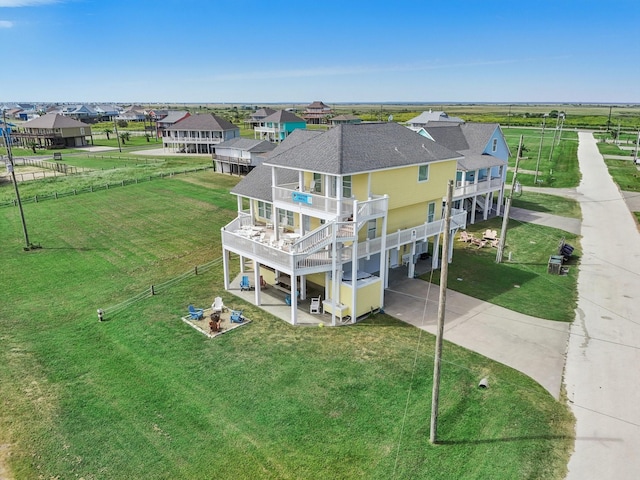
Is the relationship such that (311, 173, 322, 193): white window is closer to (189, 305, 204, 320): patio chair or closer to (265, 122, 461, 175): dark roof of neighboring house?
(265, 122, 461, 175): dark roof of neighboring house

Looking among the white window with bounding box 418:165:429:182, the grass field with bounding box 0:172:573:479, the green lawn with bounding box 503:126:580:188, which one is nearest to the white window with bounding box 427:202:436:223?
the white window with bounding box 418:165:429:182

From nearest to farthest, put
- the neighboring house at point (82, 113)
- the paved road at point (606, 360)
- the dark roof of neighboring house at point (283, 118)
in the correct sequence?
the paved road at point (606, 360) < the dark roof of neighboring house at point (283, 118) < the neighboring house at point (82, 113)

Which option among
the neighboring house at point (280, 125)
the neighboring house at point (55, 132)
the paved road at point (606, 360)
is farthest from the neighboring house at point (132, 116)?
the paved road at point (606, 360)

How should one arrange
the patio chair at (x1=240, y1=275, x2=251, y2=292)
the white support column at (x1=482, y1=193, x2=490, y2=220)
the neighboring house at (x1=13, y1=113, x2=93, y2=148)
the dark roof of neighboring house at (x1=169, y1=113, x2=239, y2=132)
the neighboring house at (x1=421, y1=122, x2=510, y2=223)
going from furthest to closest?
1. the neighboring house at (x1=13, y1=113, x2=93, y2=148)
2. the dark roof of neighboring house at (x1=169, y1=113, x2=239, y2=132)
3. the white support column at (x1=482, y1=193, x2=490, y2=220)
4. the neighboring house at (x1=421, y1=122, x2=510, y2=223)
5. the patio chair at (x1=240, y1=275, x2=251, y2=292)

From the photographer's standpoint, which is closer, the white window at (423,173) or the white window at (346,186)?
the white window at (346,186)

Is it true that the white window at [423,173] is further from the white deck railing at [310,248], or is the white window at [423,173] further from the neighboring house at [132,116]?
the neighboring house at [132,116]

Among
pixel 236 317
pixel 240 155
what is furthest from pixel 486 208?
pixel 240 155

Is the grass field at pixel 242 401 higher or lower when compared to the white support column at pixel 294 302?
lower

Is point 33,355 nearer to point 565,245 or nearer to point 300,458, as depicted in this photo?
point 300,458
